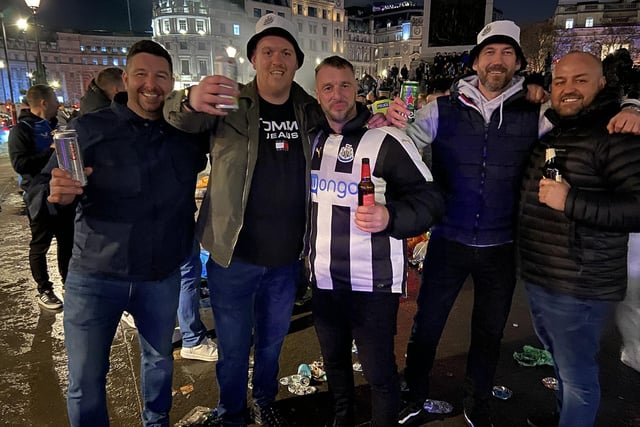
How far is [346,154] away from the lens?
2588 mm

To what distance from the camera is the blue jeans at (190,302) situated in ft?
13.0

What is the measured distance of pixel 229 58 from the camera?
2.60 m

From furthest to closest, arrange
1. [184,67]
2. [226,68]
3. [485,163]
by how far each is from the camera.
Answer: [184,67]
[485,163]
[226,68]

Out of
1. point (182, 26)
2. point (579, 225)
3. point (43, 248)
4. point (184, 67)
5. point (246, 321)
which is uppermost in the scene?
point (182, 26)

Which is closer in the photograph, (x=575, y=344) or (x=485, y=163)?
(x=575, y=344)

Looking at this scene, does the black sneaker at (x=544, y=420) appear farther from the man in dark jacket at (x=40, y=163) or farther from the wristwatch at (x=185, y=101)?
the man in dark jacket at (x=40, y=163)

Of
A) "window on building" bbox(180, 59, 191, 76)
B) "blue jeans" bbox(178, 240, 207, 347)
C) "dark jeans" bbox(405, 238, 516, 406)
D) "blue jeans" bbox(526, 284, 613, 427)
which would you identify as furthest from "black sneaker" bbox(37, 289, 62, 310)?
"window on building" bbox(180, 59, 191, 76)

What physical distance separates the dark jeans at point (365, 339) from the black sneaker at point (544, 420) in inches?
44.2

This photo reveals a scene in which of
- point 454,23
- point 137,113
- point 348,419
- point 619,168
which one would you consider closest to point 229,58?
point 137,113

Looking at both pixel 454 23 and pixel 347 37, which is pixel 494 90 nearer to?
pixel 454 23

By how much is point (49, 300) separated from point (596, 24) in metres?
84.1

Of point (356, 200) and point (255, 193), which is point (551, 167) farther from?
point (255, 193)

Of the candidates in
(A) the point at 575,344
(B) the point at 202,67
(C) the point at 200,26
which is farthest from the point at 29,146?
(C) the point at 200,26

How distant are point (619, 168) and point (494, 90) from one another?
870 millimetres
